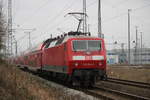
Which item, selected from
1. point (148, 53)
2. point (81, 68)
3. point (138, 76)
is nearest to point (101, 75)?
point (81, 68)

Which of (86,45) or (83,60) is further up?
(86,45)

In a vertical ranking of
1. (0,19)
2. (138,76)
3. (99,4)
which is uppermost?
(99,4)

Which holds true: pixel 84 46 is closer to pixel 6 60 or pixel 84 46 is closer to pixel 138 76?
pixel 6 60

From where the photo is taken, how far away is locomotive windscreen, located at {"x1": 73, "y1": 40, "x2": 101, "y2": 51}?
16031mm

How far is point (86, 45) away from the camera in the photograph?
1616 centimetres

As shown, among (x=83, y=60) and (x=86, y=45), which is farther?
(x=86, y=45)

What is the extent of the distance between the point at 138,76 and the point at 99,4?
789 centimetres

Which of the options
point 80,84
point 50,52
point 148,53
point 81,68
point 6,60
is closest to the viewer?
point 81,68

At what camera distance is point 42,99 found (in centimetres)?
915

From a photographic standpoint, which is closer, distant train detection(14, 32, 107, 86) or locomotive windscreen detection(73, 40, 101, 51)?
distant train detection(14, 32, 107, 86)

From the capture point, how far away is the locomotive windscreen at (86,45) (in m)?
16.0

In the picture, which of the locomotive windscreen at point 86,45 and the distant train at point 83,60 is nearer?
the distant train at point 83,60

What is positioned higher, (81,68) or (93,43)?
(93,43)

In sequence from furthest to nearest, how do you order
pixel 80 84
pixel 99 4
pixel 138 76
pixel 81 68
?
pixel 99 4 < pixel 138 76 < pixel 80 84 < pixel 81 68
